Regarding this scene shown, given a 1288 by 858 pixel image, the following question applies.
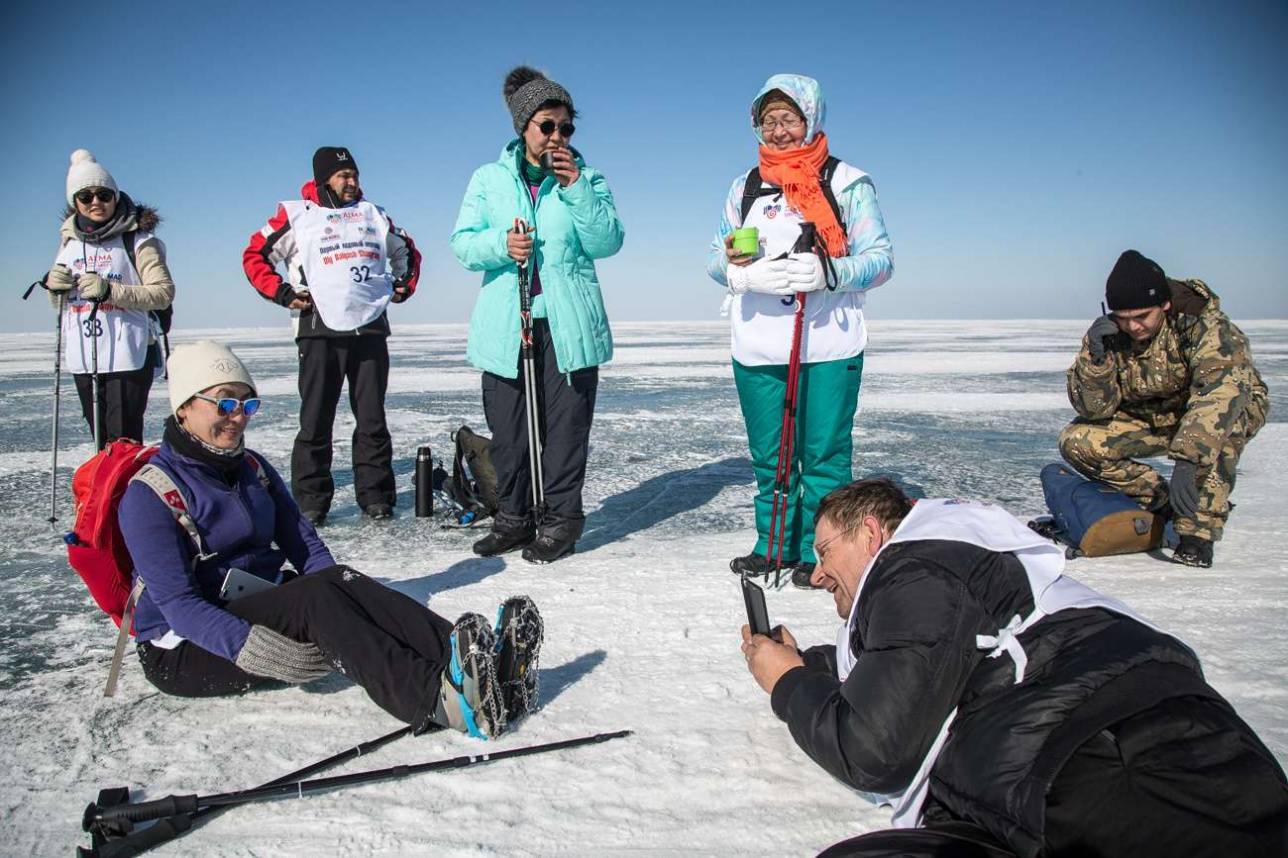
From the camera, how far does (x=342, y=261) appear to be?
503cm

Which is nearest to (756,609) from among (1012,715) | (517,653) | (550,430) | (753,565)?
(517,653)

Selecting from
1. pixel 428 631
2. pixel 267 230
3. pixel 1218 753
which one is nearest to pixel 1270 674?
pixel 1218 753

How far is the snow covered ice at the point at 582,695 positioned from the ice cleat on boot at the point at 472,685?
6 cm

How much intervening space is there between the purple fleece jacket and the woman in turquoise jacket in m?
1.41

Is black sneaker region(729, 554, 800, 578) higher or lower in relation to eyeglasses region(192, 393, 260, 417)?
lower

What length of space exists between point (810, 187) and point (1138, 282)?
1.54 m

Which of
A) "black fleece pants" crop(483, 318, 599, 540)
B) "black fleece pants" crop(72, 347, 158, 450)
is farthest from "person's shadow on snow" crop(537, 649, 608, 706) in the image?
"black fleece pants" crop(72, 347, 158, 450)

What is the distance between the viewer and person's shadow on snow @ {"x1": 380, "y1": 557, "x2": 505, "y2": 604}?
388cm

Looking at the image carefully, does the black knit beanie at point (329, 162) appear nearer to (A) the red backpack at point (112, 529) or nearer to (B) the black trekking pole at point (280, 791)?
(A) the red backpack at point (112, 529)

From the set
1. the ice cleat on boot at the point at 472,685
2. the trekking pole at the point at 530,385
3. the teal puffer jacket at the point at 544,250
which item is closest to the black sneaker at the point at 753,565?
the trekking pole at the point at 530,385

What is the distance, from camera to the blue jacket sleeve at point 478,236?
418cm

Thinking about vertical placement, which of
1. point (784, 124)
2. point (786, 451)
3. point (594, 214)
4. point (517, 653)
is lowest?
point (517, 653)

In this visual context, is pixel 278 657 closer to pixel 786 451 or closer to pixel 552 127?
pixel 786 451

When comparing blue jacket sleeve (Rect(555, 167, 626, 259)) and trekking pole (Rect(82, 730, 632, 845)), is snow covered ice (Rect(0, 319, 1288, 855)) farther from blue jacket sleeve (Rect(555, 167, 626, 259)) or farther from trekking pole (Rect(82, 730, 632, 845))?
blue jacket sleeve (Rect(555, 167, 626, 259))
